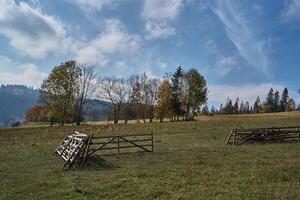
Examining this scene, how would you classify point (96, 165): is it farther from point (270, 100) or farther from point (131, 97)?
point (270, 100)

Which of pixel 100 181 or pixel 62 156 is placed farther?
pixel 62 156

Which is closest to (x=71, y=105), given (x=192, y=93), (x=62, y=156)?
(x=192, y=93)

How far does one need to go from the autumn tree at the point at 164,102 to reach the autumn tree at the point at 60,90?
2301cm

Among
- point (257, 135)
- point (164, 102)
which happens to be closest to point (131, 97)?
point (164, 102)

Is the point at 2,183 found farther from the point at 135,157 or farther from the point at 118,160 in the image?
the point at 135,157

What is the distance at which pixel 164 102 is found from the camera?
9075 centimetres

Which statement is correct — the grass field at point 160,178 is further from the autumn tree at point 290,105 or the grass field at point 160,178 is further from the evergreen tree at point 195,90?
the autumn tree at point 290,105

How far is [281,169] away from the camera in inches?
689

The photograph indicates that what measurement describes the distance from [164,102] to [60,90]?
2730 cm

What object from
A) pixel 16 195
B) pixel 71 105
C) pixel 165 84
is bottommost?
pixel 16 195

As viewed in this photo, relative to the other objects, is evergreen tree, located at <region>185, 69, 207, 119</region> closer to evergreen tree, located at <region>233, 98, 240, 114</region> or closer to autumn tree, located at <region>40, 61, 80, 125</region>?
autumn tree, located at <region>40, 61, 80, 125</region>

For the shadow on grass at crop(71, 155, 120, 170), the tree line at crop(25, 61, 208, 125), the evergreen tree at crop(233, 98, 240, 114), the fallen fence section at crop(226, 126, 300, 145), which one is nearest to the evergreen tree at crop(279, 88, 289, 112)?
the evergreen tree at crop(233, 98, 240, 114)

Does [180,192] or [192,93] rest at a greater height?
[192,93]

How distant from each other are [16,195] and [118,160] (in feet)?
33.8
